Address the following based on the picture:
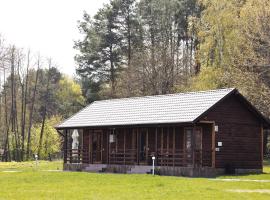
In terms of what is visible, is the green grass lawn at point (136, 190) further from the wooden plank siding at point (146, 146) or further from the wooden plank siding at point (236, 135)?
the wooden plank siding at point (236, 135)

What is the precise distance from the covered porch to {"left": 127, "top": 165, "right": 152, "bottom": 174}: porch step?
635mm

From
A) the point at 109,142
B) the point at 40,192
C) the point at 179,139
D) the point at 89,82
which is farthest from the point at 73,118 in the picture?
the point at 89,82

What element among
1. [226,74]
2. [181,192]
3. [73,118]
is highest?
[226,74]

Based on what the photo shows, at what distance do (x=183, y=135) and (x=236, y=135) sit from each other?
9.59ft

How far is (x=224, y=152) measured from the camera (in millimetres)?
33125

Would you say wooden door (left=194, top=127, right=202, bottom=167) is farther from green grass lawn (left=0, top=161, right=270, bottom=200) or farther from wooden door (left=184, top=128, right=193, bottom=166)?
green grass lawn (left=0, top=161, right=270, bottom=200)

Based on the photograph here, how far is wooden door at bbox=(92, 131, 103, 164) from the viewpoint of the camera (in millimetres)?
39100

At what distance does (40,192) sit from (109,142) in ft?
59.5

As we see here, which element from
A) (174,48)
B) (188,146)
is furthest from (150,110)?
(174,48)

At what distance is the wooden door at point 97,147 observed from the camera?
1539 inches

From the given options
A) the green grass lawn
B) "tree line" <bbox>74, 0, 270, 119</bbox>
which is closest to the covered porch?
the green grass lawn

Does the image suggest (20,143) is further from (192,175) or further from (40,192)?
(40,192)

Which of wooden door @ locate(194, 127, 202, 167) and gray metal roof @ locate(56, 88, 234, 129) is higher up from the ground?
gray metal roof @ locate(56, 88, 234, 129)

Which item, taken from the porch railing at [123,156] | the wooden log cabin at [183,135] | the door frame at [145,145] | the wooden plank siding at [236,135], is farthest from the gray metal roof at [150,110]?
the porch railing at [123,156]
